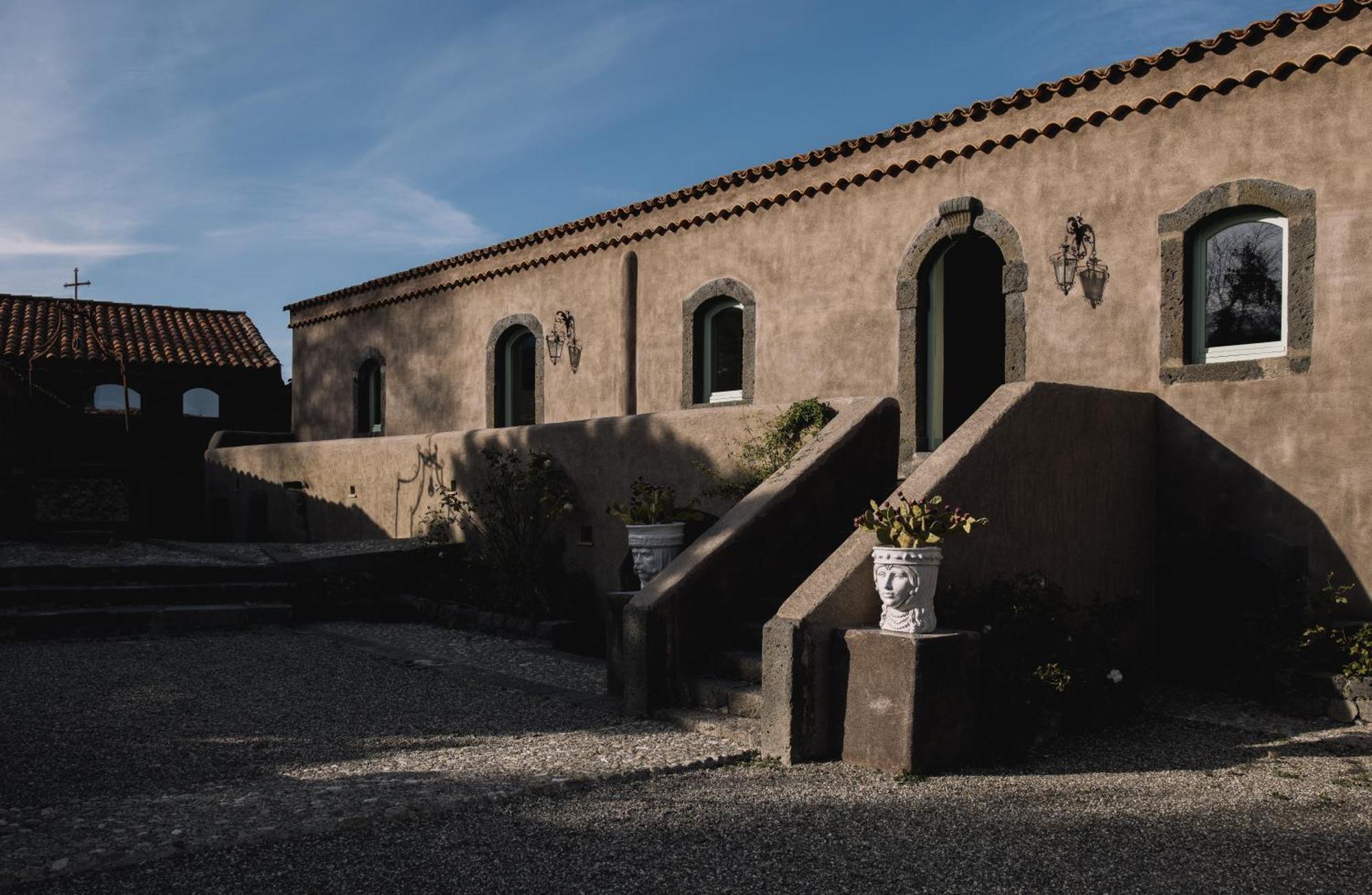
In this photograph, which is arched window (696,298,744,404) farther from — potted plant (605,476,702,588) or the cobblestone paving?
the cobblestone paving

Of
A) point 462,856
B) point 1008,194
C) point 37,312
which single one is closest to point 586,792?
point 462,856

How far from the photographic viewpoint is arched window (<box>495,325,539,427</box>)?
16062 mm

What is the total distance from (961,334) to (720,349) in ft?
9.79

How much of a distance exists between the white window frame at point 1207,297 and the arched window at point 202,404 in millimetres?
23713

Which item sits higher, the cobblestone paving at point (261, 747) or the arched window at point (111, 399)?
the arched window at point (111, 399)

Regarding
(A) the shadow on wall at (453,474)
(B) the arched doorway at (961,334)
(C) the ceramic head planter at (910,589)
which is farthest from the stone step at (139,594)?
(C) the ceramic head planter at (910,589)

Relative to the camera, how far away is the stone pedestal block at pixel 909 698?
18.5ft

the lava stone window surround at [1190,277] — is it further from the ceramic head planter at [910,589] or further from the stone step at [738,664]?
the stone step at [738,664]

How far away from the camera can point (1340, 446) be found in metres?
8.02

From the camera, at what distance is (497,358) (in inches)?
635

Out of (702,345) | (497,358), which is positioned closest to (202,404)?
(497,358)

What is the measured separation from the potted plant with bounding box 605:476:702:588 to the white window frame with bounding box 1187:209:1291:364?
4281mm

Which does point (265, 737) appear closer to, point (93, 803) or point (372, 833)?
point (93, 803)

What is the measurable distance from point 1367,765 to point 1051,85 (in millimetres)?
6046
